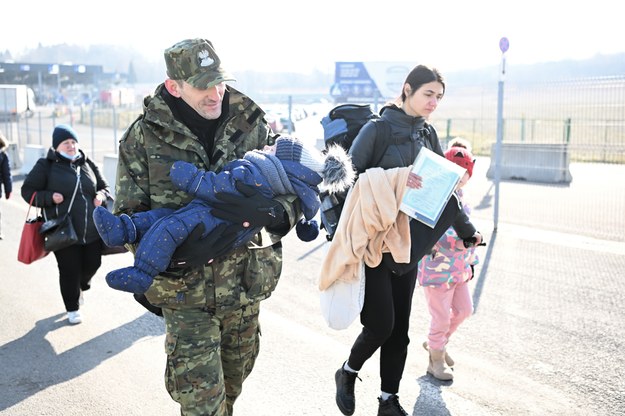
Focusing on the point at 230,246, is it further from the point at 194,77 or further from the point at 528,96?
the point at 528,96

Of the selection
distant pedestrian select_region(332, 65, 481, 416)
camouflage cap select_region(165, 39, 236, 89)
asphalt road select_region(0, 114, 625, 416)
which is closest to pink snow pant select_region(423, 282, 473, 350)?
asphalt road select_region(0, 114, 625, 416)

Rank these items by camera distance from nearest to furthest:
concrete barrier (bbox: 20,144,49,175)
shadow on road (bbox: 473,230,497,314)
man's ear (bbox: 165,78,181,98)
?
man's ear (bbox: 165,78,181,98), shadow on road (bbox: 473,230,497,314), concrete barrier (bbox: 20,144,49,175)

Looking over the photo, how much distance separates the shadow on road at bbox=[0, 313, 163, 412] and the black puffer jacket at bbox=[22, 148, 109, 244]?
0.88 metres

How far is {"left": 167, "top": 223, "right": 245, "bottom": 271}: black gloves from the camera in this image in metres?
2.72

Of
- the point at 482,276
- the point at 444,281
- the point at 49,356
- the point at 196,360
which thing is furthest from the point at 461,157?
the point at 49,356

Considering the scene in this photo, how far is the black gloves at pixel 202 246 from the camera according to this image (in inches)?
107

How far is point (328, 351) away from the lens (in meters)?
5.13

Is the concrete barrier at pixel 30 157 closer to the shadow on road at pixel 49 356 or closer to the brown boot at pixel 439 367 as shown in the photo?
the shadow on road at pixel 49 356

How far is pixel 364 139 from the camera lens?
12.6 ft

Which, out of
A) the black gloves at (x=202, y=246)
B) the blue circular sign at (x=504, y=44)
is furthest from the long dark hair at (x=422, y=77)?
the blue circular sign at (x=504, y=44)

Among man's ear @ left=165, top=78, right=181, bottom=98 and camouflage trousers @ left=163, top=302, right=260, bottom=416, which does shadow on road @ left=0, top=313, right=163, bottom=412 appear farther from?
man's ear @ left=165, top=78, right=181, bottom=98

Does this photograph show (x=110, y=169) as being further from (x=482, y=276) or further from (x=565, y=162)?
(x=565, y=162)

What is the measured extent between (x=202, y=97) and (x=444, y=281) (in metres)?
2.34

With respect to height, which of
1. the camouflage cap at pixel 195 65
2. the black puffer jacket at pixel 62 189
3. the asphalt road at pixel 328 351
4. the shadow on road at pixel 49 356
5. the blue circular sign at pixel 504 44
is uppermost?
the blue circular sign at pixel 504 44
